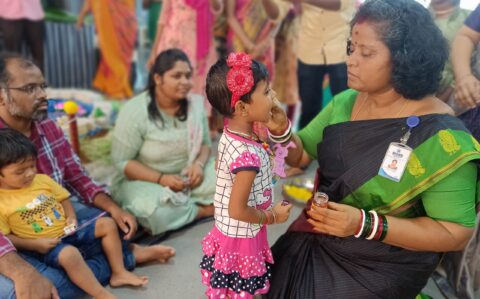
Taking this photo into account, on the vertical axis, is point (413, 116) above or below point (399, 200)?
above

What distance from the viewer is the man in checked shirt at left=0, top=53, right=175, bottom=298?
1.69 m

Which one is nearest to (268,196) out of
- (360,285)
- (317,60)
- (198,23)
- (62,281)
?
(360,285)

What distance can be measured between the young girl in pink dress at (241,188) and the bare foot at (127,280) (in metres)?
0.56

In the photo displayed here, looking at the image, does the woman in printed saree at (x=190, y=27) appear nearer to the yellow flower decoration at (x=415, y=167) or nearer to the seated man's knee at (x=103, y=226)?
the seated man's knee at (x=103, y=226)

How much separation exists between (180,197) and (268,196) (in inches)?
40.6

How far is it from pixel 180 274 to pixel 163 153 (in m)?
0.73

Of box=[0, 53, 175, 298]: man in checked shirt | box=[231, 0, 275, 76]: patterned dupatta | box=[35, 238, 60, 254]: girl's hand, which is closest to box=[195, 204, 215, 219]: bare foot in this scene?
box=[0, 53, 175, 298]: man in checked shirt

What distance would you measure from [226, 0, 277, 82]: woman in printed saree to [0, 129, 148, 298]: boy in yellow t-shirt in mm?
2121

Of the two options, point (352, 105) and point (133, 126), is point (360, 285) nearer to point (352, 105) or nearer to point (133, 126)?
point (352, 105)

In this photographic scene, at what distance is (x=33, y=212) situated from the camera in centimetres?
166

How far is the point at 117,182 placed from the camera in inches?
99.5

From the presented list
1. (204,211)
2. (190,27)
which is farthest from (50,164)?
(190,27)

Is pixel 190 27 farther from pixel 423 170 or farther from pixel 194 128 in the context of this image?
pixel 423 170

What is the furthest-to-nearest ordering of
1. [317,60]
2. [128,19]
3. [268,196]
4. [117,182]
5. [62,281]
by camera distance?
[128,19]
[317,60]
[117,182]
[62,281]
[268,196]
